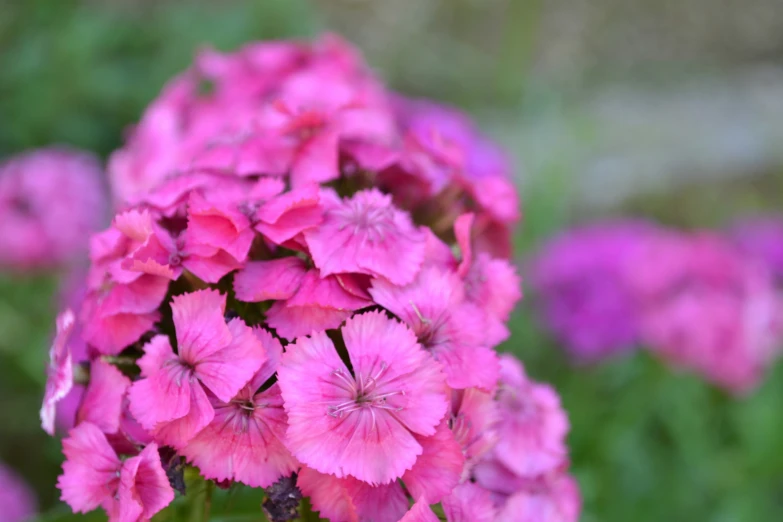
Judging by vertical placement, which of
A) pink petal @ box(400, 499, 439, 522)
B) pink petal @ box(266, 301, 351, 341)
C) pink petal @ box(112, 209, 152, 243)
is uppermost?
pink petal @ box(112, 209, 152, 243)

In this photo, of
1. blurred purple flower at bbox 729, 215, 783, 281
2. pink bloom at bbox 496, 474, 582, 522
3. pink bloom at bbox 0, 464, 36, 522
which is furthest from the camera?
blurred purple flower at bbox 729, 215, 783, 281

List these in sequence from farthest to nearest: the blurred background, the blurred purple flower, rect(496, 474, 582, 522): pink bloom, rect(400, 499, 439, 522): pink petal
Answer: the blurred purple flower → the blurred background → rect(496, 474, 582, 522): pink bloom → rect(400, 499, 439, 522): pink petal

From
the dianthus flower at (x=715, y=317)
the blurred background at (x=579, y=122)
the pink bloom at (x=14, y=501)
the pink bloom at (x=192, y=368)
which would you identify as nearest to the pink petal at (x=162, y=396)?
the pink bloom at (x=192, y=368)

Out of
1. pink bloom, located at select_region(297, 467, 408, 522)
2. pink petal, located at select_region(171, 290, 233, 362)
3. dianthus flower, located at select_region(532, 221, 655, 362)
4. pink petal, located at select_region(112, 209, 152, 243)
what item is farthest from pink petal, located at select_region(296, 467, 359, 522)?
dianthus flower, located at select_region(532, 221, 655, 362)

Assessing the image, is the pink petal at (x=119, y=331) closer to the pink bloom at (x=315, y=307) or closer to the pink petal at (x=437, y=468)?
the pink bloom at (x=315, y=307)

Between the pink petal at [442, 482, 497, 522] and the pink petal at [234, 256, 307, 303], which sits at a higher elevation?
the pink petal at [234, 256, 307, 303]

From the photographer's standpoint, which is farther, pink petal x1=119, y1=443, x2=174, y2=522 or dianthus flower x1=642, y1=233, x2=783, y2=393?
dianthus flower x1=642, y1=233, x2=783, y2=393

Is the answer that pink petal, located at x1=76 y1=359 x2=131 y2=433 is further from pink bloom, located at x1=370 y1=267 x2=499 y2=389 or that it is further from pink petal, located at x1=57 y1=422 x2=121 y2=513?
pink bloom, located at x1=370 y1=267 x2=499 y2=389
